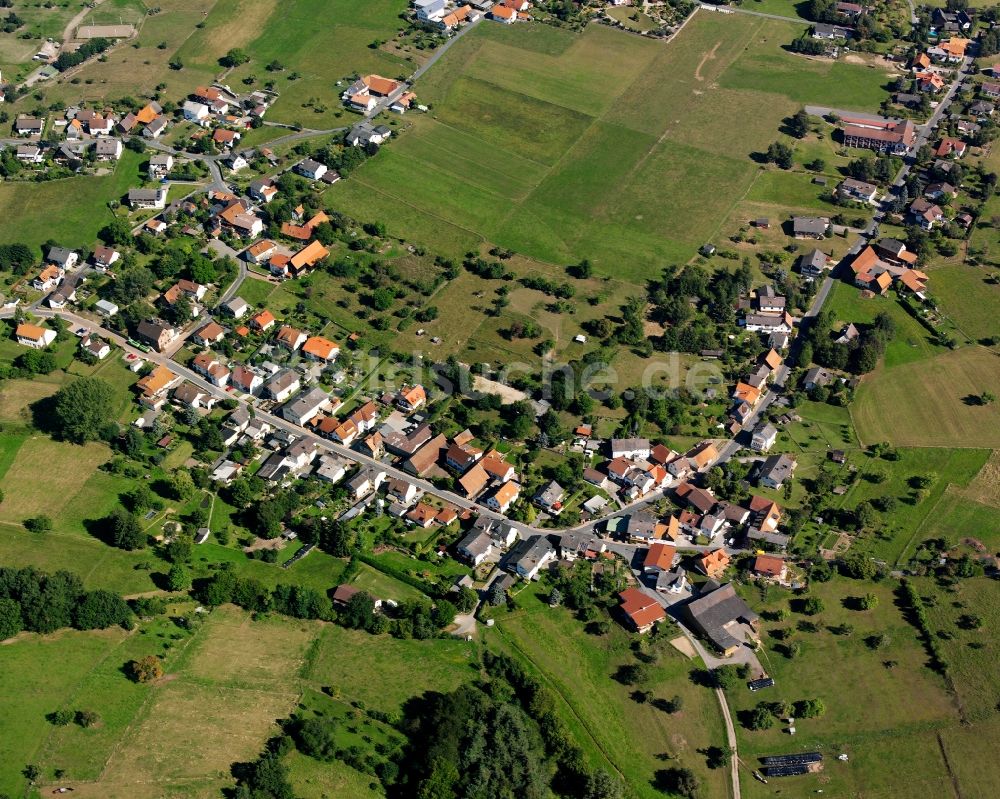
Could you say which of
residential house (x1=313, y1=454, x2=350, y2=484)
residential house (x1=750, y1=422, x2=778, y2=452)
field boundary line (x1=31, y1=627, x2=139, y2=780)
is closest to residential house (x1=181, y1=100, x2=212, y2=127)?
residential house (x1=313, y1=454, x2=350, y2=484)

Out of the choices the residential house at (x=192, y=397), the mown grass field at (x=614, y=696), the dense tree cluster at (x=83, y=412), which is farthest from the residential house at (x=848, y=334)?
the dense tree cluster at (x=83, y=412)

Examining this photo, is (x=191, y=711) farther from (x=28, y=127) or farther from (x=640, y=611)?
(x=28, y=127)

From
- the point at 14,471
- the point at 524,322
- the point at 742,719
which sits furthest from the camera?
the point at 524,322

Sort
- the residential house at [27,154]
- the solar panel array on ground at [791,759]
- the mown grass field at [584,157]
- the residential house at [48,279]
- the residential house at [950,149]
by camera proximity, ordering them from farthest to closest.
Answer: the residential house at [950,149] < the residential house at [27,154] < the mown grass field at [584,157] < the residential house at [48,279] < the solar panel array on ground at [791,759]

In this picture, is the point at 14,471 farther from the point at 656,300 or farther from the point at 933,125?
the point at 933,125

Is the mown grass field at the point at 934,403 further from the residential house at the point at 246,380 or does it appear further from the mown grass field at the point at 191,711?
the residential house at the point at 246,380

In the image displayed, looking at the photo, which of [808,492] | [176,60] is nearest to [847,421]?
[808,492]

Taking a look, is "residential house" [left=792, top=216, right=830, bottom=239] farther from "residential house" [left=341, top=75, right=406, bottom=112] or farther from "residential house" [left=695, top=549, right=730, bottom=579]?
"residential house" [left=341, top=75, right=406, bottom=112]
